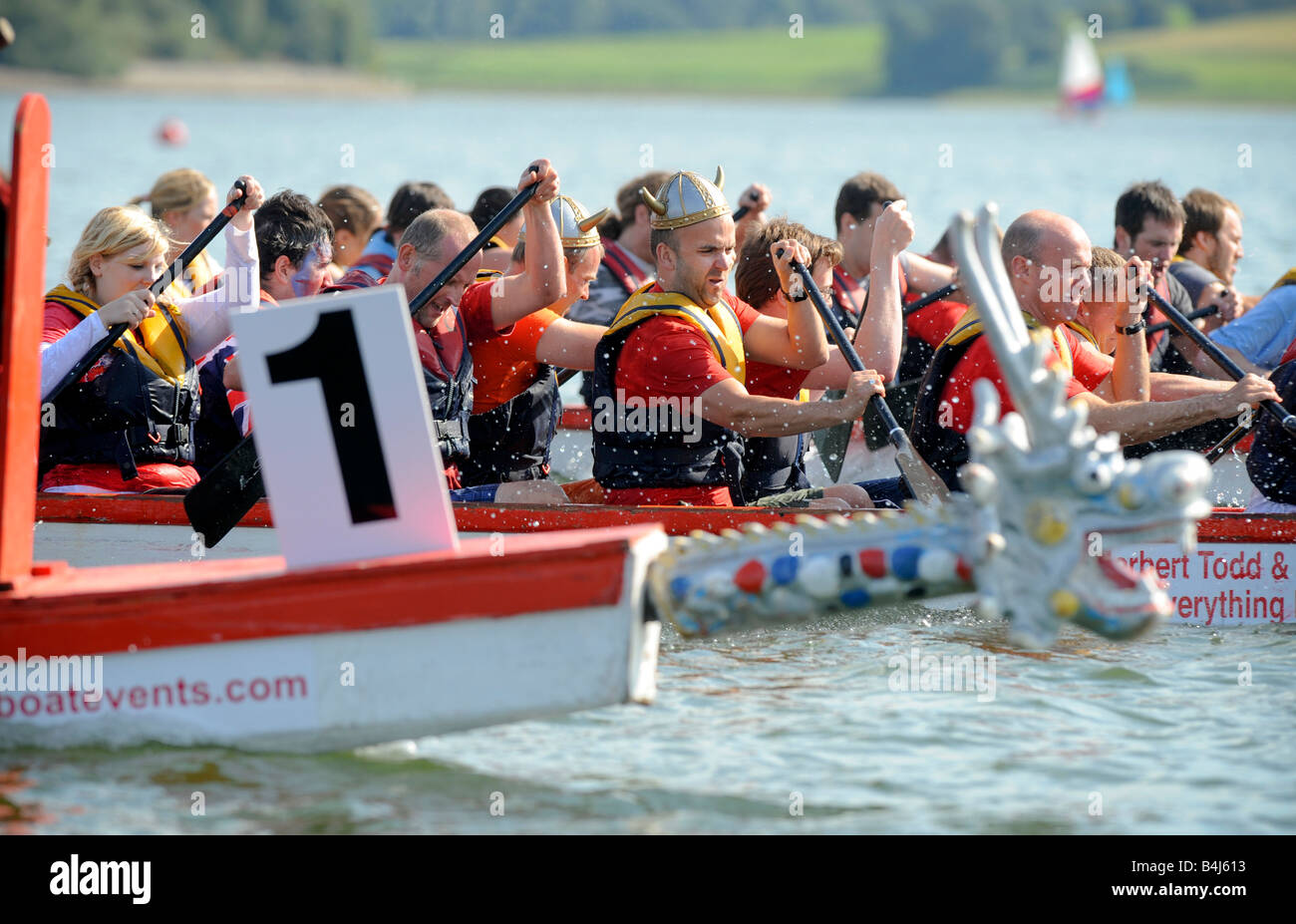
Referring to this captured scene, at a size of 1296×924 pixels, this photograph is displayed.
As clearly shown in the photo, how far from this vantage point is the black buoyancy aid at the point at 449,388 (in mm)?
7066

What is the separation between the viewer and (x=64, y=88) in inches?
3228

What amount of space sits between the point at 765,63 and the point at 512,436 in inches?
3892

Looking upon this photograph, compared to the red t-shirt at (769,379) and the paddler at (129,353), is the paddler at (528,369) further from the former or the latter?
the paddler at (129,353)

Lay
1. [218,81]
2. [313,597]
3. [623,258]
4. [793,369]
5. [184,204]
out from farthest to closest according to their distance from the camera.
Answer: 1. [218,81]
2. [623,258]
3. [184,204]
4. [793,369]
5. [313,597]

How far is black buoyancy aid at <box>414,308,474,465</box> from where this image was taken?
7066 mm

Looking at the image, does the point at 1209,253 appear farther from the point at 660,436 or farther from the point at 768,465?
the point at 660,436

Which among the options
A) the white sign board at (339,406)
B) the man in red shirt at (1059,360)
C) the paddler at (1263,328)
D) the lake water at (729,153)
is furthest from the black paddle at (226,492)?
the lake water at (729,153)

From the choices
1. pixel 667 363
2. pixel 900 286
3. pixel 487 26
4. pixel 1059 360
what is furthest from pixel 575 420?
pixel 487 26

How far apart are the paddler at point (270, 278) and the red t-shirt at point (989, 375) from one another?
2803 millimetres

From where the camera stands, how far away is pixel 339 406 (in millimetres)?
4703

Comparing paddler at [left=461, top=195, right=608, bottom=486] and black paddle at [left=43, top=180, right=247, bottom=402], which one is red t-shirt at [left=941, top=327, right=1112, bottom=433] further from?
black paddle at [left=43, top=180, right=247, bottom=402]

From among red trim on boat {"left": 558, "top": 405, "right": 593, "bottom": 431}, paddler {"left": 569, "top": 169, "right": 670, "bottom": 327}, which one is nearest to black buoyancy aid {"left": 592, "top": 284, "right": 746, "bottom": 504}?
paddler {"left": 569, "top": 169, "right": 670, "bottom": 327}

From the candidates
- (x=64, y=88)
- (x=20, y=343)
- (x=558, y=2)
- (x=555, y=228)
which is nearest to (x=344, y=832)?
(x=20, y=343)

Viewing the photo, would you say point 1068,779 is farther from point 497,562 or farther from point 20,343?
point 20,343
